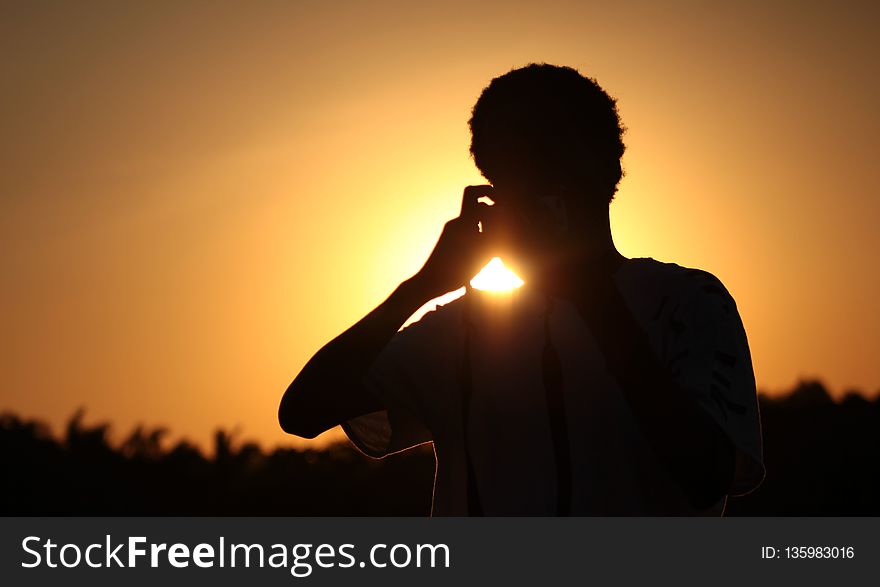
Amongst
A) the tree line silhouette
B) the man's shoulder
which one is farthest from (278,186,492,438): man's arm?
the tree line silhouette

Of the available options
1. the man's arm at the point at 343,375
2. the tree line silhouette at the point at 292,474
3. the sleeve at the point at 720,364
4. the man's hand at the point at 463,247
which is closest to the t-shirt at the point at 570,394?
the sleeve at the point at 720,364

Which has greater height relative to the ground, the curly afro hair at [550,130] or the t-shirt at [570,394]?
the curly afro hair at [550,130]

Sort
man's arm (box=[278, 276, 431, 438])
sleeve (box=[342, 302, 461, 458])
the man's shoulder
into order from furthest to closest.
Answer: sleeve (box=[342, 302, 461, 458]) < man's arm (box=[278, 276, 431, 438]) < the man's shoulder

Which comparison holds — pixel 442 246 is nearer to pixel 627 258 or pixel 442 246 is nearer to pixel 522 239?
pixel 522 239

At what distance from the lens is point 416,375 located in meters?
3.39

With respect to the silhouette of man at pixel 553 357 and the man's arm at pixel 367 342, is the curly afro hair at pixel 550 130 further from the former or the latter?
the man's arm at pixel 367 342

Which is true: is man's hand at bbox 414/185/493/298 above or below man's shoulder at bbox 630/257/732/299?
above

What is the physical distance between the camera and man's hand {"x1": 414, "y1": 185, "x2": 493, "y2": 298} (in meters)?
2.91

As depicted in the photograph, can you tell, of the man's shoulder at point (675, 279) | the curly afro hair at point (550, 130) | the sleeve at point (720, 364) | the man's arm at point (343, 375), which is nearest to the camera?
the sleeve at point (720, 364)

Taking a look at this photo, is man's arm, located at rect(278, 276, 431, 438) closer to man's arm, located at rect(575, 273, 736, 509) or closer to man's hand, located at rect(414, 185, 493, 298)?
man's hand, located at rect(414, 185, 493, 298)

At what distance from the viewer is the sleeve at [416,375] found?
3.34 m

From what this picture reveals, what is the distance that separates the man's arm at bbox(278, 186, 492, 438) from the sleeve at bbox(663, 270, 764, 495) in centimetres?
57

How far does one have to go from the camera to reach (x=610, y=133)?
318 cm

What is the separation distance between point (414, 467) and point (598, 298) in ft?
42.9
